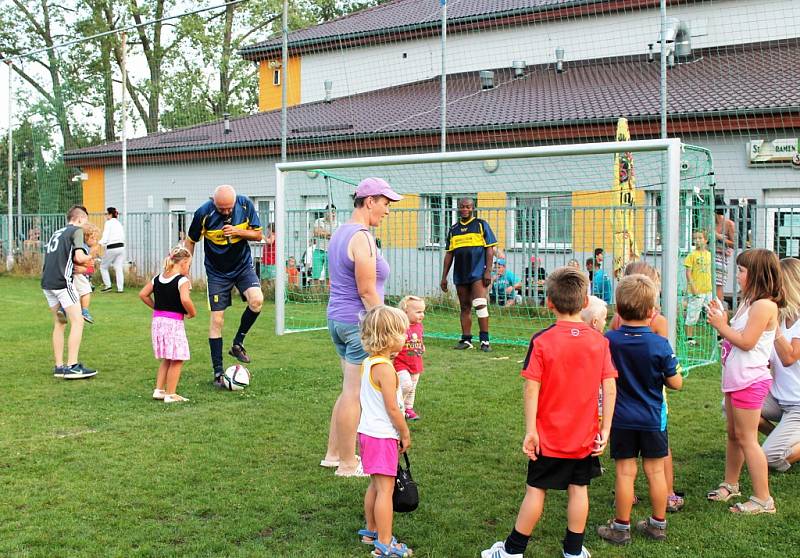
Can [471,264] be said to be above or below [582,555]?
above

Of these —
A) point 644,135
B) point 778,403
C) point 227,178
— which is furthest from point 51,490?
point 227,178

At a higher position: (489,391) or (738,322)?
(738,322)

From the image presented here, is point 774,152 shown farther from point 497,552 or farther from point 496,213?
point 497,552

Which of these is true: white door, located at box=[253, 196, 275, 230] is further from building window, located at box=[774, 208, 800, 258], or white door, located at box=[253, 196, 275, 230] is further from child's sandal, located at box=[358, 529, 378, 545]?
child's sandal, located at box=[358, 529, 378, 545]

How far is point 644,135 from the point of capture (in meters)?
15.7

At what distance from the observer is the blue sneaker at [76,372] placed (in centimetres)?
852

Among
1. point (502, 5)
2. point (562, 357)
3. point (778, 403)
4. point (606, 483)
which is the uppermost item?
point (502, 5)

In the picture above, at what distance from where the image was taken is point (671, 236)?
23.4 feet

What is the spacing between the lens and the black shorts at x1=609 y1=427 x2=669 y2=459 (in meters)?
4.31

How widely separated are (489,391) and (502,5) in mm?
11835

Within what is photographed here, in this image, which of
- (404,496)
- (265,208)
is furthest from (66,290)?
(265,208)

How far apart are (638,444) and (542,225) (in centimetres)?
994

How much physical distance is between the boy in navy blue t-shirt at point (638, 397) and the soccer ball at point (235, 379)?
4471mm

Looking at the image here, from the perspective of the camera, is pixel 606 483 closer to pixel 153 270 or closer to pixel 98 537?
pixel 98 537
